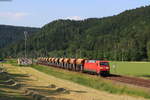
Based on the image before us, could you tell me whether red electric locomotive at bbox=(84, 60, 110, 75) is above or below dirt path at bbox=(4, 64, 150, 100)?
above

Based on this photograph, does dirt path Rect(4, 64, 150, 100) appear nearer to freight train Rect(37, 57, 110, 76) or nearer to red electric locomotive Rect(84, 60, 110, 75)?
red electric locomotive Rect(84, 60, 110, 75)

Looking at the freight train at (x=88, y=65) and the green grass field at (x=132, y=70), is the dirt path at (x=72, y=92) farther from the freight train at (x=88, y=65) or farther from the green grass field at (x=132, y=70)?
the green grass field at (x=132, y=70)

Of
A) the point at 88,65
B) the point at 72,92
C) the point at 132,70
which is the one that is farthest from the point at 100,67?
the point at 132,70

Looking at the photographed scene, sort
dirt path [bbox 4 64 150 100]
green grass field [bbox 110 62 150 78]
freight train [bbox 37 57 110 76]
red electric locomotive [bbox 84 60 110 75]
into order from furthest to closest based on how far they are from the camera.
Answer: green grass field [bbox 110 62 150 78] < freight train [bbox 37 57 110 76] < red electric locomotive [bbox 84 60 110 75] < dirt path [bbox 4 64 150 100]

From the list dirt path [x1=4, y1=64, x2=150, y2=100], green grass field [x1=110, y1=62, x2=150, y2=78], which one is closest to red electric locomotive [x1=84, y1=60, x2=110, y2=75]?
green grass field [x1=110, y1=62, x2=150, y2=78]

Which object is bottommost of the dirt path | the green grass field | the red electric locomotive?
the dirt path

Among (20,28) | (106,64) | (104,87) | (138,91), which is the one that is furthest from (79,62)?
(20,28)

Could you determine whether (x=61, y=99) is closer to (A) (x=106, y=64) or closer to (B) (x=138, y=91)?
(B) (x=138, y=91)

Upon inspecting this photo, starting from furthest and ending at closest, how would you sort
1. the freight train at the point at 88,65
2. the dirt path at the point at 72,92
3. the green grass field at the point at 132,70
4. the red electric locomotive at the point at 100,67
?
the green grass field at the point at 132,70, the freight train at the point at 88,65, the red electric locomotive at the point at 100,67, the dirt path at the point at 72,92

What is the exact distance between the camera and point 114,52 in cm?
16012

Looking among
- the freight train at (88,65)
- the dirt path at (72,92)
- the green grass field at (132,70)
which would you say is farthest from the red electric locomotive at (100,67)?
the dirt path at (72,92)

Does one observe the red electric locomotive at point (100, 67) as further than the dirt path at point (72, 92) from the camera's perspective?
Yes

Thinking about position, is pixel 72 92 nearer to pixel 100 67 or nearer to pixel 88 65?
pixel 100 67

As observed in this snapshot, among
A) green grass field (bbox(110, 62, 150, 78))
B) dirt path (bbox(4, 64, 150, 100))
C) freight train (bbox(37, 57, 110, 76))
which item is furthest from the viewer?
green grass field (bbox(110, 62, 150, 78))
